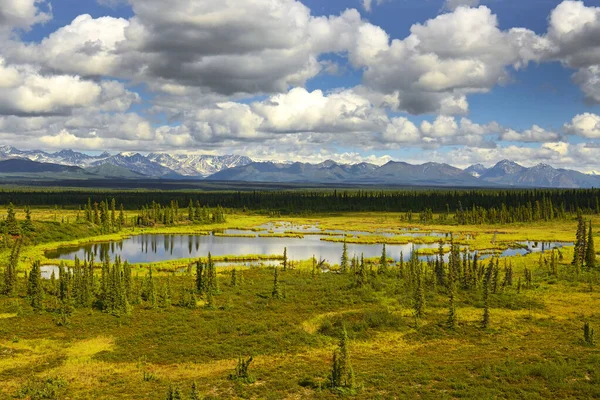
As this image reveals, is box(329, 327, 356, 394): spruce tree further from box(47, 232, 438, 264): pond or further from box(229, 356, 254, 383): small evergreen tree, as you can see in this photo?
box(47, 232, 438, 264): pond

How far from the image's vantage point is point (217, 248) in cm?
11950

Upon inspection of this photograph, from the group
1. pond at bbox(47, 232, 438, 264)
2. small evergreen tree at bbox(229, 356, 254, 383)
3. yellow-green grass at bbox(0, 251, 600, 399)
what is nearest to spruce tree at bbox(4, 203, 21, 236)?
pond at bbox(47, 232, 438, 264)

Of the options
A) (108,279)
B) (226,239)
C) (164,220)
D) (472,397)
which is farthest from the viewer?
(164,220)

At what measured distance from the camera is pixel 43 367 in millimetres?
34656

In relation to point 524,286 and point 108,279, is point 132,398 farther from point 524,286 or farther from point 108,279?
point 524,286

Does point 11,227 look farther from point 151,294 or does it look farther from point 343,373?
point 343,373

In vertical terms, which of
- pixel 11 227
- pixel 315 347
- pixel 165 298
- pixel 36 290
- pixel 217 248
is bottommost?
pixel 217 248

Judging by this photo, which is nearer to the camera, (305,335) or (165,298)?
(305,335)

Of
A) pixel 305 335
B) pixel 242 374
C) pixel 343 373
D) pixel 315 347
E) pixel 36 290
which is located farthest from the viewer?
pixel 36 290

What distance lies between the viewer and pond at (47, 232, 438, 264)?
106m

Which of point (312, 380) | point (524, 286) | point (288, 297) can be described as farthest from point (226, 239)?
point (312, 380)

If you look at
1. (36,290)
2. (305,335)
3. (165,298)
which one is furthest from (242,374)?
(36,290)

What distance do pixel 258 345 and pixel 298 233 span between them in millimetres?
108690

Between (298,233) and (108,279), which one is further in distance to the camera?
(298,233)
